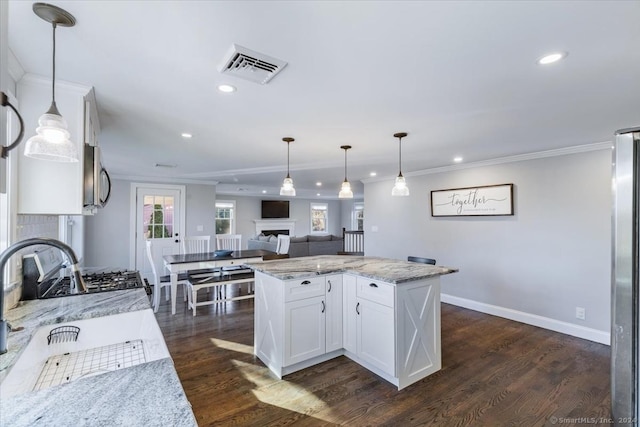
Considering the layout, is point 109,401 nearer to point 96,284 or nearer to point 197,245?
point 96,284

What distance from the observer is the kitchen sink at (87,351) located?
1177mm

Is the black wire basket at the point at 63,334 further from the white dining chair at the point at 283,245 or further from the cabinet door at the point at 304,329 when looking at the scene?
the white dining chair at the point at 283,245

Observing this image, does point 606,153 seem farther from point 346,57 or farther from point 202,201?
point 202,201

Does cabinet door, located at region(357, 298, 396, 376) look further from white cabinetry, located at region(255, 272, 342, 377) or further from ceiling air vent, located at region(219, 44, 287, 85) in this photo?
ceiling air vent, located at region(219, 44, 287, 85)

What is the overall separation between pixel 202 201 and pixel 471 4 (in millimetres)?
6332

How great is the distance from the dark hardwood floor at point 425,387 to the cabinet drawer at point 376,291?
2.25 ft

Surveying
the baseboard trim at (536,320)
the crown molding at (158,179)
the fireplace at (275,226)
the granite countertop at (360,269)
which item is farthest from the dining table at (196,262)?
the fireplace at (275,226)

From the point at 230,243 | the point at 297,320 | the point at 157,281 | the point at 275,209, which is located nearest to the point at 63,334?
the point at 297,320

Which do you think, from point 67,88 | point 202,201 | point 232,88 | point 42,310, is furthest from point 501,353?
point 202,201

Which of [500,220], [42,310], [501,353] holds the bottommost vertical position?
[501,353]

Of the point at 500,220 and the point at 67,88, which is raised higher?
the point at 67,88

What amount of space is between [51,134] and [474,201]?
4.63m

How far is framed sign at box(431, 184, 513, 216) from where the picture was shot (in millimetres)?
4070

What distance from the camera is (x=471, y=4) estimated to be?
117cm
